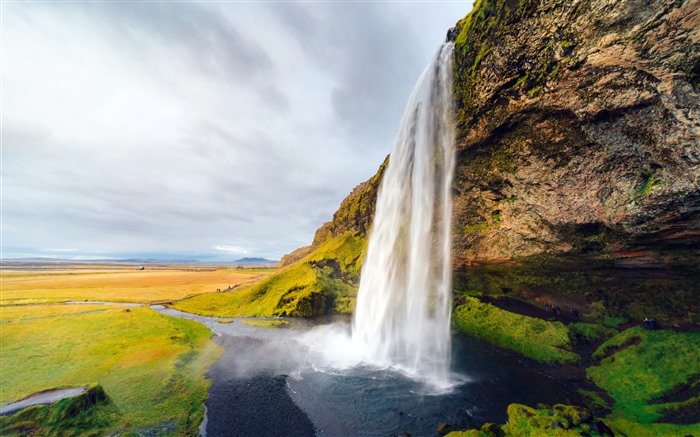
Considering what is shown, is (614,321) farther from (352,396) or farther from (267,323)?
(267,323)

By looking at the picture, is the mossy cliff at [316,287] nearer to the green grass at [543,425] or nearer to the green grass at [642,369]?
the green grass at [642,369]

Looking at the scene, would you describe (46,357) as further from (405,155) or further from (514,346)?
(514,346)

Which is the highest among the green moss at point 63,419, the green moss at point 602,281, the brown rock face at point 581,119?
the brown rock face at point 581,119

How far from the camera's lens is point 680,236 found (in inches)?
725

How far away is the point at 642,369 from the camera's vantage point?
19.5 meters

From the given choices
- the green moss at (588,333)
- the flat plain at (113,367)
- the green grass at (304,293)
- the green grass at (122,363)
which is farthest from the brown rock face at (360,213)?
the green grass at (122,363)

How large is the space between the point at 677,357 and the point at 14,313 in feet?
240

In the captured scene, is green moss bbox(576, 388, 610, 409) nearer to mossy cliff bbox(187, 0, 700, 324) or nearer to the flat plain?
mossy cliff bbox(187, 0, 700, 324)

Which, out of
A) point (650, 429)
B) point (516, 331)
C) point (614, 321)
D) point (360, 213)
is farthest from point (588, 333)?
point (360, 213)

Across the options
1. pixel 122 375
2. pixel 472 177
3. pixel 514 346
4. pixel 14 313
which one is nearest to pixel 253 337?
pixel 122 375

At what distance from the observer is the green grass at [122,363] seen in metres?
15.6

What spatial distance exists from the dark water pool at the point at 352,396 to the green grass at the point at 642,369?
130 inches

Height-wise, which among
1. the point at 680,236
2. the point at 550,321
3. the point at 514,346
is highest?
the point at 680,236

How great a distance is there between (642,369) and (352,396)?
20.7m
